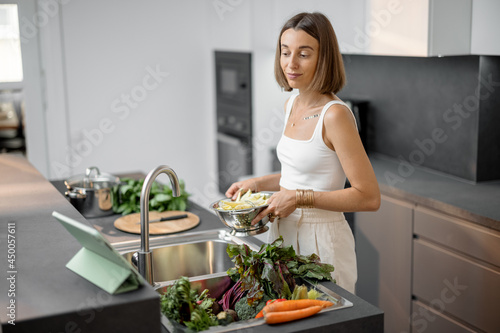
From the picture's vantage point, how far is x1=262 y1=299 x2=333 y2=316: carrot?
1.39m

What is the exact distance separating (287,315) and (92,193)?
1215 millimetres

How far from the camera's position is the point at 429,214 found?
266 cm

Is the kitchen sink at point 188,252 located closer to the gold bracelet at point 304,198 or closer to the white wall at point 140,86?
the gold bracelet at point 304,198

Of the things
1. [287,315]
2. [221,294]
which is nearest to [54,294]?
[287,315]

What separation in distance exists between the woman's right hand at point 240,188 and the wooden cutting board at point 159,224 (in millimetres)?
285

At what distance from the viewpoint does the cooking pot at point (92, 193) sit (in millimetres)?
2328

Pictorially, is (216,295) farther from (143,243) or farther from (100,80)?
(100,80)

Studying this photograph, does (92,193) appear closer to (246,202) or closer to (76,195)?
(76,195)

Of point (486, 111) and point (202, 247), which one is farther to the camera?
point (486, 111)

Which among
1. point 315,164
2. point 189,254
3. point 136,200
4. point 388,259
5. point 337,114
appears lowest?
point 388,259

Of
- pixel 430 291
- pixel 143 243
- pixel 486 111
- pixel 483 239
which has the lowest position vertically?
pixel 430 291

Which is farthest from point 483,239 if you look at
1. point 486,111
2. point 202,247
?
point 202,247

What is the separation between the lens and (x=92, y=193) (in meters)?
2.33

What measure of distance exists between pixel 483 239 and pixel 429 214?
0.31 metres
